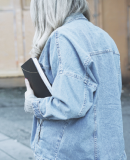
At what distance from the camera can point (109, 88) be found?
5.00 ft

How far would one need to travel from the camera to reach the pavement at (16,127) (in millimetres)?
3817

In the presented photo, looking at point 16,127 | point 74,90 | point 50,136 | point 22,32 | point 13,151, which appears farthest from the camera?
point 22,32

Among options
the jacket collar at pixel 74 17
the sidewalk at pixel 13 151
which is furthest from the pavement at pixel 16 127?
the jacket collar at pixel 74 17

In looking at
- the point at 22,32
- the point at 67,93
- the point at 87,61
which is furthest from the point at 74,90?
the point at 22,32

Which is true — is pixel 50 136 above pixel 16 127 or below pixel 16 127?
above

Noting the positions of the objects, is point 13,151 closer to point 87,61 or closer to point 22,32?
point 87,61

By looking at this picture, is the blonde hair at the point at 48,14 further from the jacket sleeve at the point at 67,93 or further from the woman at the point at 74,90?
the jacket sleeve at the point at 67,93

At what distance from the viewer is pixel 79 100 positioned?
1.36 meters

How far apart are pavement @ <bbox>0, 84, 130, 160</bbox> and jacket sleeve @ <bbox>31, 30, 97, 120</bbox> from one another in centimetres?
242

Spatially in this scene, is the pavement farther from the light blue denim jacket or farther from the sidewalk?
the light blue denim jacket

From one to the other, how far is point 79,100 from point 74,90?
59mm

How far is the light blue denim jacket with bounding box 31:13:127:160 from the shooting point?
1368 millimetres

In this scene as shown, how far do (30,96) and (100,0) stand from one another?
317 inches

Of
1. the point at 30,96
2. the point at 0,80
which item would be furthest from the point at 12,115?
the point at 30,96
